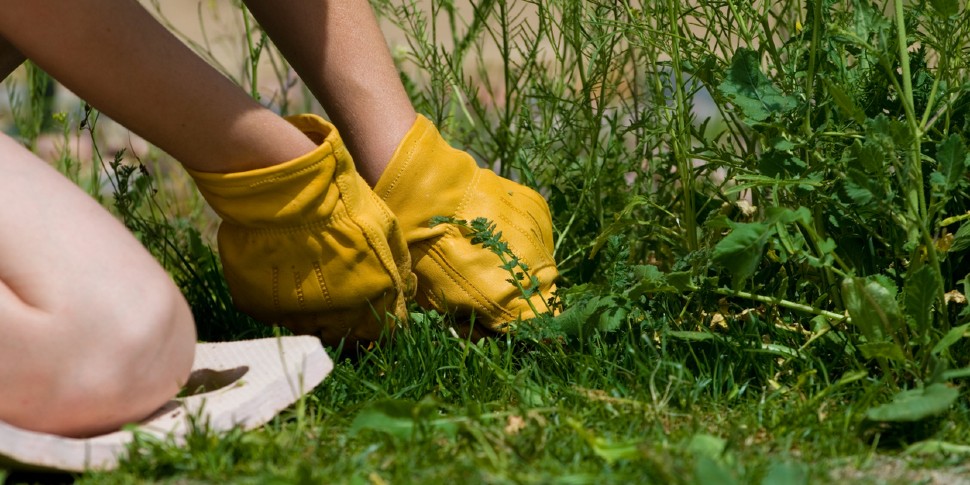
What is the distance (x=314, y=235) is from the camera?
63.9 inches

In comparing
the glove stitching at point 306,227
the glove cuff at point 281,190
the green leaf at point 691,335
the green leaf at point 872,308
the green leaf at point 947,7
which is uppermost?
the green leaf at point 947,7

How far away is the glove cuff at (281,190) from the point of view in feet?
5.08

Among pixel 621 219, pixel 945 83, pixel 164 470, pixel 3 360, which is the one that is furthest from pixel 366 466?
pixel 945 83

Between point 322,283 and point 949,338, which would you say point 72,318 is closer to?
point 322,283

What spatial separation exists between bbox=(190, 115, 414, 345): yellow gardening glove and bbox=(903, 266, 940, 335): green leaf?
2.46 ft

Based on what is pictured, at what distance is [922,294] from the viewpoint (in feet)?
4.60

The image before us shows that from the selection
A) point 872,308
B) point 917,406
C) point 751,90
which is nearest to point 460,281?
point 751,90

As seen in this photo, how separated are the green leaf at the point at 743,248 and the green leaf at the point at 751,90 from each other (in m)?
0.25

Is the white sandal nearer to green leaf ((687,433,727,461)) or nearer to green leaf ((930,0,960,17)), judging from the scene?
green leaf ((687,433,727,461))

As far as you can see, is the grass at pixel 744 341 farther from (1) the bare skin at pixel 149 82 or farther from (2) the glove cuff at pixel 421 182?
(1) the bare skin at pixel 149 82

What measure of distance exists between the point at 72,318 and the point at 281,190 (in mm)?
367

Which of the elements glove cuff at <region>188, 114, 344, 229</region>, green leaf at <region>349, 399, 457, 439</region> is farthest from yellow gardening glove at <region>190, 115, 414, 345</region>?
green leaf at <region>349, 399, 457, 439</region>

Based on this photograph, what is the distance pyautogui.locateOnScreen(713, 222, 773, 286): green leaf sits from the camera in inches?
54.0

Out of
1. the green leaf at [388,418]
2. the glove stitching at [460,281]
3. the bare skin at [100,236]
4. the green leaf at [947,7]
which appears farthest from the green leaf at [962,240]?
the bare skin at [100,236]
